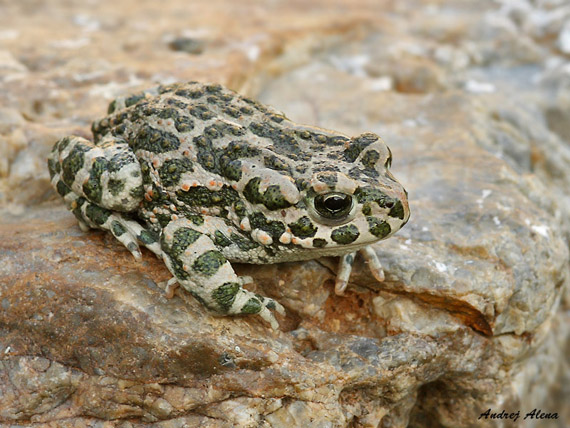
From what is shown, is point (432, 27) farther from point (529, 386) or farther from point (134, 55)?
point (529, 386)

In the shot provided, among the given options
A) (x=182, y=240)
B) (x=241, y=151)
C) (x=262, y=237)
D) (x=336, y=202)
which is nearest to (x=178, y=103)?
(x=241, y=151)

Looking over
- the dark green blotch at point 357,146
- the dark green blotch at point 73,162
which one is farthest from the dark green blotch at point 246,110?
the dark green blotch at point 73,162

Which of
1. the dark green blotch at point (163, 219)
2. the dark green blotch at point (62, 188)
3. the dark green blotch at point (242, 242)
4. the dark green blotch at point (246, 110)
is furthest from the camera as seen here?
the dark green blotch at point (62, 188)

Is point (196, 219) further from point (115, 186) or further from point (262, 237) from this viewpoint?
point (115, 186)

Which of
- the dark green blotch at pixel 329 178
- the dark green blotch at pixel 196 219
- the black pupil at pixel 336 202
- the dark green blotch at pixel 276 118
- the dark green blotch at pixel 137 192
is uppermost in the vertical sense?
the dark green blotch at pixel 276 118

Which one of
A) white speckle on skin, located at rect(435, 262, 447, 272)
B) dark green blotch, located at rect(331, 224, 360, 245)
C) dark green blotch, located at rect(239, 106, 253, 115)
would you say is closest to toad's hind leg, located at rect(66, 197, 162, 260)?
dark green blotch, located at rect(239, 106, 253, 115)

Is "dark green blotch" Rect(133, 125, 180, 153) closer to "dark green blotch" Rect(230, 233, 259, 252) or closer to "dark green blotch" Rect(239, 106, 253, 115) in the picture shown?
"dark green blotch" Rect(239, 106, 253, 115)

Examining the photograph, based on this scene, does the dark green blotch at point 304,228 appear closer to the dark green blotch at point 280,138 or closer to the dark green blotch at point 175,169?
the dark green blotch at point 280,138

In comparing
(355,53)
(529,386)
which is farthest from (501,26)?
(529,386)
